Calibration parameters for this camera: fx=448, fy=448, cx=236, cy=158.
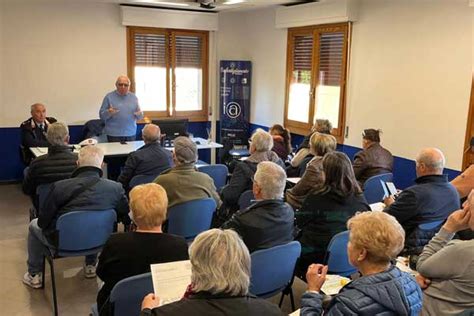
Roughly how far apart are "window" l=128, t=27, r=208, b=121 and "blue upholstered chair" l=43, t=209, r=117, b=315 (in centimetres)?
475

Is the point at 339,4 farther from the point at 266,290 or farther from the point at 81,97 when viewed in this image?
the point at 266,290

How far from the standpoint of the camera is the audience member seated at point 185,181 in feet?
11.1

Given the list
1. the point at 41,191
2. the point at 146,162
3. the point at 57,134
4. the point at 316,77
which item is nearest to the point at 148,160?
the point at 146,162

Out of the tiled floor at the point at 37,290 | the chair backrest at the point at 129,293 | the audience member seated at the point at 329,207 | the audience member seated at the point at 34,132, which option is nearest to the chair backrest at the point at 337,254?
the audience member seated at the point at 329,207

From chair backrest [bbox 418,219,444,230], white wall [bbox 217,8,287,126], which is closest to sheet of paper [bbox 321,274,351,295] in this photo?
chair backrest [bbox 418,219,444,230]

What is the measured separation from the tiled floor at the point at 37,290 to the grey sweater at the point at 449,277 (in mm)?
1376

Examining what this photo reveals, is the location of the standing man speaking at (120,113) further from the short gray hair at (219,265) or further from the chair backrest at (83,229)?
the short gray hair at (219,265)

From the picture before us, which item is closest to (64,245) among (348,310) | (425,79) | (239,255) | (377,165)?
(239,255)

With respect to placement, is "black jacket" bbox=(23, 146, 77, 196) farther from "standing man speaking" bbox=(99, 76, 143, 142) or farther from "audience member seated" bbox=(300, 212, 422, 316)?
"audience member seated" bbox=(300, 212, 422, 316)

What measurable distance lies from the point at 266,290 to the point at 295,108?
5.04m

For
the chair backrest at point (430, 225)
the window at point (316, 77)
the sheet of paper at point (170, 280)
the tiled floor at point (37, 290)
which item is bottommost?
the tiled floor at point (37, 290)

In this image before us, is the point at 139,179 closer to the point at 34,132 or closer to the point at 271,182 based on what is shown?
the point at 271,182

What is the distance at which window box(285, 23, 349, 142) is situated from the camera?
246 inches

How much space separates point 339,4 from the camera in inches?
235
